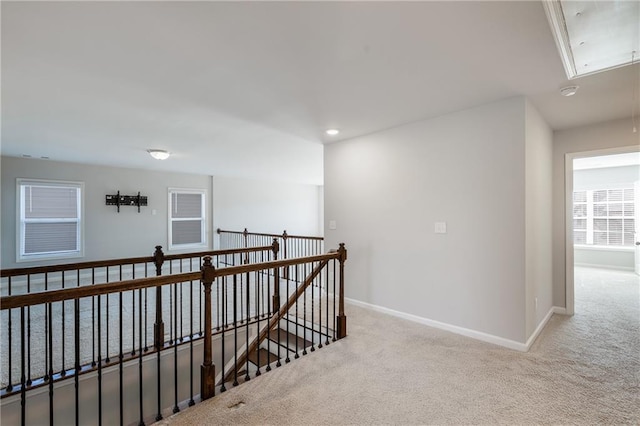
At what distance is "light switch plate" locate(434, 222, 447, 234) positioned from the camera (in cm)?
323

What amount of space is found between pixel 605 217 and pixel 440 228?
660 cm

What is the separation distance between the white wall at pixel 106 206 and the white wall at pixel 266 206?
0.91 meters

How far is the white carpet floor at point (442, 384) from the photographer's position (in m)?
1.86

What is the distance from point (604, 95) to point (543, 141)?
0.71 metres

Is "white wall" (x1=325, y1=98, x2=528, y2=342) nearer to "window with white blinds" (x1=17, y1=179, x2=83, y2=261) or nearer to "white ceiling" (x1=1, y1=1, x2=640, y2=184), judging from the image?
"white ceiling" (x1=1, y1=1, x2=640, y2=184)

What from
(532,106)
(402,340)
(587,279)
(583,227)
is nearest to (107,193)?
(402,340)

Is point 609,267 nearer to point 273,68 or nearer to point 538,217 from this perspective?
point 538,217

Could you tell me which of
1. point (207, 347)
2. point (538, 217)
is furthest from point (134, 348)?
point (538, 217)

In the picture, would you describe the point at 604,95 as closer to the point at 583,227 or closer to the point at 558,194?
the point at 558,194

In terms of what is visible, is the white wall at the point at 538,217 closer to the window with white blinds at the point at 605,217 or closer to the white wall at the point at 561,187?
the white wall at the point at 561,187

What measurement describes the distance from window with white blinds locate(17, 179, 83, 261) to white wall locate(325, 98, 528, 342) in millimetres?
5707

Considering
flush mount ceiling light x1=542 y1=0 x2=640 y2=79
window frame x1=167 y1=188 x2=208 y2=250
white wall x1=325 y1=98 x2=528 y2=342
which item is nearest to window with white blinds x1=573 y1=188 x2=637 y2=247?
white wall x1=325 y1=98 x2=528 y2=342

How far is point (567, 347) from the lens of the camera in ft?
9.23

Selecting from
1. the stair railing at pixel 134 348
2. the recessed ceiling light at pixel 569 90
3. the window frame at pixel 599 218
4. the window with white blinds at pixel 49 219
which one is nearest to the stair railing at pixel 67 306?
the stair railing at pixel 134 348
